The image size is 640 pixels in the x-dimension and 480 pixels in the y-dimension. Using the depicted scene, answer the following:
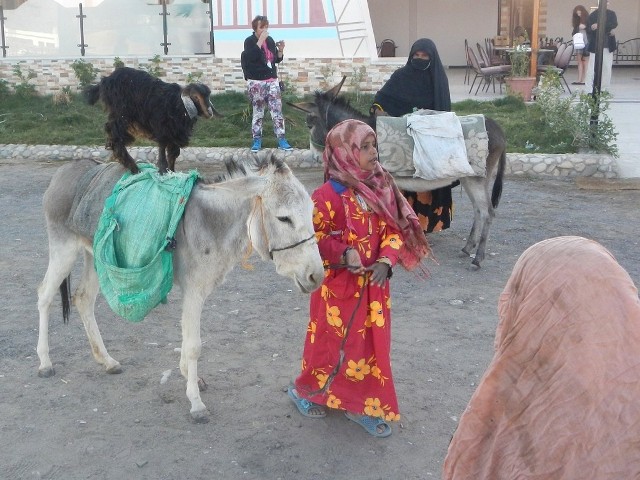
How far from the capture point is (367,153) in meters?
3.67

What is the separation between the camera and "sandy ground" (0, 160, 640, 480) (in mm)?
3775

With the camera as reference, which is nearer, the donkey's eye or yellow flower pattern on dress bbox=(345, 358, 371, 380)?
the donkey's eye

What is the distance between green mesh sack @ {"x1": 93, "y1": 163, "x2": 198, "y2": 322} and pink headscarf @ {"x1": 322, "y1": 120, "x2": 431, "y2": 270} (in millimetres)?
784

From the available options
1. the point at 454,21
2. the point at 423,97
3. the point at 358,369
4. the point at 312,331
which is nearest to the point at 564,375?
the point at 358,369

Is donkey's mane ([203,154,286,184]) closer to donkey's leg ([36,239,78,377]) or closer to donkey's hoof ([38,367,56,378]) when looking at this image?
donkey's leg ([36,239,78,377])

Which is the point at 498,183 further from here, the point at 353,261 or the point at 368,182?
the point at 353,261

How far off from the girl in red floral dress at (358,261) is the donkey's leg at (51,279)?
58.8 inches

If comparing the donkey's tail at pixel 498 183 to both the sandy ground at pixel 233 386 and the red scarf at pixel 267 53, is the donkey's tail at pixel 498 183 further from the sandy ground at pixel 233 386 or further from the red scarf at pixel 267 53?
the red scarf at pixel 267 53

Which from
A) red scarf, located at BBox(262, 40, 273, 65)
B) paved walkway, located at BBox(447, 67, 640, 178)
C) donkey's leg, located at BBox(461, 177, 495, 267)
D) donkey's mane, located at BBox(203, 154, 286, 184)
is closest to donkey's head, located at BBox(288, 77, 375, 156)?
donkey's leg, located at BBox(461, 177, 495, 267)

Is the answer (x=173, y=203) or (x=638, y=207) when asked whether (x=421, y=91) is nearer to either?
(x=638, y=207)

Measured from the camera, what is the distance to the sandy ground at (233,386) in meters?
3.78

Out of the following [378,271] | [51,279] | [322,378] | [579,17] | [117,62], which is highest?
[579,17]

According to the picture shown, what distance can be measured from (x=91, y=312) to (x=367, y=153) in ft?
6.52

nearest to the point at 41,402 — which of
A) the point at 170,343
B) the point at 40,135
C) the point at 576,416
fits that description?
the point at 170,343
